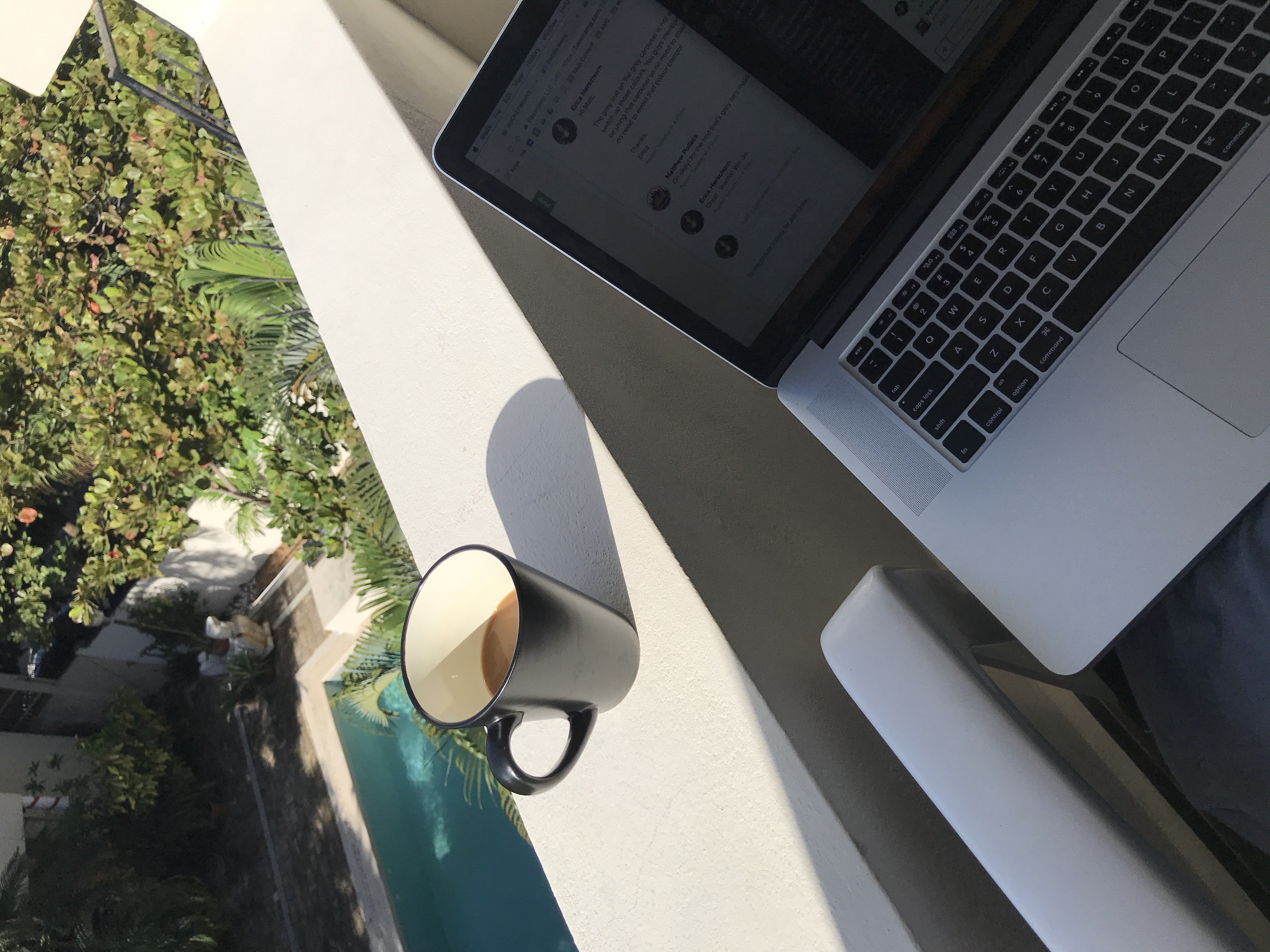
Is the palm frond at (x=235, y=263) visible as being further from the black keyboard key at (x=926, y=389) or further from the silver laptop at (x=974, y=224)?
the black keyboard key at (x=926, y=389)

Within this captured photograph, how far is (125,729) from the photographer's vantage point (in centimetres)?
351

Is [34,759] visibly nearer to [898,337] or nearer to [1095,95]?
[898,337]

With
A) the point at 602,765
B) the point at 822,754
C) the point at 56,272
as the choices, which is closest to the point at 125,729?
the point at 56,272

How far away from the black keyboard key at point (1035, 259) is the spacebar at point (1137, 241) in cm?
3

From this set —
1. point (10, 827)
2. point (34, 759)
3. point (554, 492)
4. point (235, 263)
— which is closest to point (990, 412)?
point (554, 492)

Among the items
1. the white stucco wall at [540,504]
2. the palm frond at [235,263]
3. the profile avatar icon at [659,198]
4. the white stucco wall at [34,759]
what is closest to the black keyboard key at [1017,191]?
the profile avatar icon at [659,198]

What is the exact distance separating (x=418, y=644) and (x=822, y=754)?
11.7 inches

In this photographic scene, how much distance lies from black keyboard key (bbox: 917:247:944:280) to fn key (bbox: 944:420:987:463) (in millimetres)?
119

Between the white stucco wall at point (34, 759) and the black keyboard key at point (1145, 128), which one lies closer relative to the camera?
the black keyboard key at point (1145, 128)

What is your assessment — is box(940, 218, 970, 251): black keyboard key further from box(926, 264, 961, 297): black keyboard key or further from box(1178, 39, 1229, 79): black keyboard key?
box(1178, 39, 1229, 79): black keyboard key

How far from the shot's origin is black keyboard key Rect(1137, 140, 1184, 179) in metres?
0.49

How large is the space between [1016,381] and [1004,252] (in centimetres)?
10

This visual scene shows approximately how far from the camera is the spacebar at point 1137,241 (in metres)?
0.48

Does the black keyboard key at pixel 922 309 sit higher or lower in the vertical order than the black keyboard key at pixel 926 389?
higher
